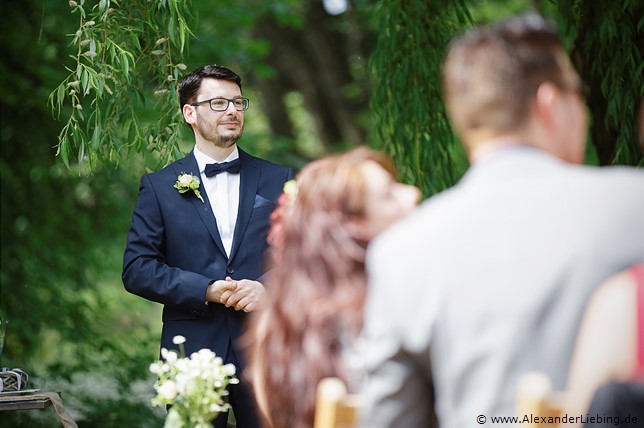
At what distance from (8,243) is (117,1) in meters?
4.04

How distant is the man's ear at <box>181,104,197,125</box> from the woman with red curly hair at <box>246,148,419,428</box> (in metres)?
1.49

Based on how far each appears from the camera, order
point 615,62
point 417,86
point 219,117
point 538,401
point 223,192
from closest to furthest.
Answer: point 538,401 → point 219,117 → point 223,192 → point 615,62 → point 417,86

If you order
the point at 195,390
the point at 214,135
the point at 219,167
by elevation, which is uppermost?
the point at 214,135

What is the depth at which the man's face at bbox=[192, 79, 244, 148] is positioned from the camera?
3605 millimetres

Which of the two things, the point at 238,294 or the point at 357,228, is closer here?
the point at 357,228

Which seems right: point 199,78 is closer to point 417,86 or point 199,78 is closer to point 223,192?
point 223,192

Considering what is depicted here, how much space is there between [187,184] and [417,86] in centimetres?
191

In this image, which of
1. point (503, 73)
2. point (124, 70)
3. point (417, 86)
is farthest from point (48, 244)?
point (503, 73)

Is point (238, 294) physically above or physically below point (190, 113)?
below

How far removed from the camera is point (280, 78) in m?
Result: 11.5

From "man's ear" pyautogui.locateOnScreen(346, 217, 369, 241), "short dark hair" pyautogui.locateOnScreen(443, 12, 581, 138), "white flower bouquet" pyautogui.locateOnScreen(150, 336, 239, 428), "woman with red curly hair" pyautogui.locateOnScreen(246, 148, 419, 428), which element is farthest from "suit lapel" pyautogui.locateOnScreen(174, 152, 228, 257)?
"short dark hair" pyautogui.locateOnScreen(443, 12, 581, 138)

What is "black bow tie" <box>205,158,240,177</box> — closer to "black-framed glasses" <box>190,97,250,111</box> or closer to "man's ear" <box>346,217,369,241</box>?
"black-framed glasses" <box>190,97,250,111</box>

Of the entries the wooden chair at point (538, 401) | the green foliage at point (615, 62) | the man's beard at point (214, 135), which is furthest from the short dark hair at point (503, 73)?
the green foliage at point (615, 62)

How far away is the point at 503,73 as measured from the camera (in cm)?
193
